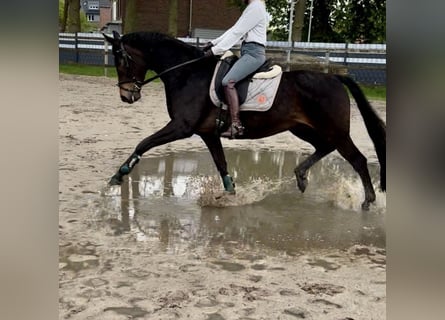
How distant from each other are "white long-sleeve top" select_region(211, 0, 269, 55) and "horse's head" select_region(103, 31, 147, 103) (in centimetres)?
90

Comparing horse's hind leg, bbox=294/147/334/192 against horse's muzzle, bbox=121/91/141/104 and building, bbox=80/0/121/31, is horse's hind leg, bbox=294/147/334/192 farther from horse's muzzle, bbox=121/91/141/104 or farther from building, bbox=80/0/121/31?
building, bbox=80/0/121/31

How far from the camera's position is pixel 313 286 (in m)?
3.73

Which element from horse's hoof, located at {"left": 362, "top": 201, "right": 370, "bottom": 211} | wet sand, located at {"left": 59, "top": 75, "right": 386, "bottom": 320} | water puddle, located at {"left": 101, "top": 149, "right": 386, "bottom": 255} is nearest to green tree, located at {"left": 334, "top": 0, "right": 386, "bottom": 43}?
water puddle, located at {"left": 101, "top": 149, "right": 386, "bottom": 255}

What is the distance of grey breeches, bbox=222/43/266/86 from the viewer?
5.37 metres

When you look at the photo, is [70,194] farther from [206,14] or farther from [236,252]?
[206,14]

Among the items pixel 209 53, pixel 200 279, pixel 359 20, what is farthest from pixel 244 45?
pixel 359 20

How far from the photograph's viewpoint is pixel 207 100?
18.5ft

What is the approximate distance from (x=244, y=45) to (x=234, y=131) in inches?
35.0

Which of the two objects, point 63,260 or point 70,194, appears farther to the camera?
point 70,194

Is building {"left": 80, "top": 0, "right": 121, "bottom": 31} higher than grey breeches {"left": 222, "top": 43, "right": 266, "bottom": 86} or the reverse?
higher

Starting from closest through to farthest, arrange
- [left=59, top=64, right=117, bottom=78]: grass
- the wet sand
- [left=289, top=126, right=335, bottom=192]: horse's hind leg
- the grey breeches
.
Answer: the wet sand → the grey breeches → [left=289, top=126, right=335, bottom=192]: horse's hind leg → [left=59, top=64, right=117, bottom=78]: grass

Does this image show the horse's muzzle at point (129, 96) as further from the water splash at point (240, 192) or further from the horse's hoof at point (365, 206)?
the horse's hoof at point (365, 206)
